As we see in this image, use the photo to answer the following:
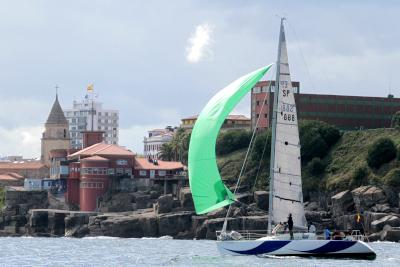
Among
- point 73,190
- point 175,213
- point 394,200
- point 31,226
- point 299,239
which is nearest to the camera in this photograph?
point 299,239

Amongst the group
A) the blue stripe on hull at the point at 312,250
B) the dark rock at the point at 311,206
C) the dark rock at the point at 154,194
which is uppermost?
the dark rock at the point at 154,194

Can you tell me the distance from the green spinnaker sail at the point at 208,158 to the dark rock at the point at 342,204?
53.9m

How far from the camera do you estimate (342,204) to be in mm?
117250

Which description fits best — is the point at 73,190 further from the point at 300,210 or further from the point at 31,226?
the point at 300,210

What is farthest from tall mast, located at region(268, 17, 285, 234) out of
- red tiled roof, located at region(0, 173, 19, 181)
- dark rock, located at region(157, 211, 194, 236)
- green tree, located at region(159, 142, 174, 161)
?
red tiled roof, located at region(0, 173, 19, 181)

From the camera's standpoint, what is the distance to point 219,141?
149m

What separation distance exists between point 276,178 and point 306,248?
448 cm

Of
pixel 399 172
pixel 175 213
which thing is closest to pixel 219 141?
pixel 175 213

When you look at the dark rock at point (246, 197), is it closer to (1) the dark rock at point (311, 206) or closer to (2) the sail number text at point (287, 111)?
(1) the dark rock at point (311, 206)

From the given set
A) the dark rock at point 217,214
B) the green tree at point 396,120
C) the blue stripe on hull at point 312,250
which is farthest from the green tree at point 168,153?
the blue stripe on hull at point 312,250

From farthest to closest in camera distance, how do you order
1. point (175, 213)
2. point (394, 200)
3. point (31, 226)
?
point (31, 226), point (175, 213), point (394, 200)

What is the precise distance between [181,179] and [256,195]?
1780cm

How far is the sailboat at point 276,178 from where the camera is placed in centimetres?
6397

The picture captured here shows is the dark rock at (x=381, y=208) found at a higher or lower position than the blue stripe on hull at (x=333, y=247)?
higher
